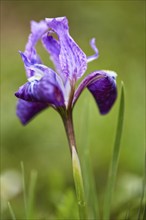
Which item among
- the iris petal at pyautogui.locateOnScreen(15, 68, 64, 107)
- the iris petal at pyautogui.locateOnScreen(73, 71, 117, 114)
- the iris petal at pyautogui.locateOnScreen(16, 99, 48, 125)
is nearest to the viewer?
the iris petal at pyautogui.locateOnScreen(15, 68, 64, 107)

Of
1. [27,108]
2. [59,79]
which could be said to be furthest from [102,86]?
[27,108]

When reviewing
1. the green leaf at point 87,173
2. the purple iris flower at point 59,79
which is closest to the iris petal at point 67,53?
the purple iris flower at point 59,79

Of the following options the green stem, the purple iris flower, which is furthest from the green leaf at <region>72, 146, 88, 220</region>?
the purple iris flower

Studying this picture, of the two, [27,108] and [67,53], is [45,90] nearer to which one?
[67,53]

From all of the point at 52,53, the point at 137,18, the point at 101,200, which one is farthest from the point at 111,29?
the point at 52,53

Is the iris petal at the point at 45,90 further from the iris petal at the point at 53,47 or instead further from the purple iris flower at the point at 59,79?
the iris petal at the point at 53,47

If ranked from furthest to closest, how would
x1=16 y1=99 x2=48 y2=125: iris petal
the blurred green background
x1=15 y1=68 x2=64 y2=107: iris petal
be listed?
the blurred green background → x1=16 y1=99 x2=48 y2=125: iris petal → x1=15 y1=68 x2=64 y2=107: iris petal

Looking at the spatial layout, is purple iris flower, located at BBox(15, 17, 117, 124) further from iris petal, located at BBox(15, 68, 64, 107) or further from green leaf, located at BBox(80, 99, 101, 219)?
green leaf, located at BBox(80, 99, 101, 219)

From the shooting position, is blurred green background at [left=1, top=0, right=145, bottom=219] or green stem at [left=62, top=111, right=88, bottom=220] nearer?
green stem at [left=62, top=111, right=88, bottom=220]

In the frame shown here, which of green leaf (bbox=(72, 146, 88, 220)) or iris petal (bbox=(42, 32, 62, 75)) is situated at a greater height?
iris petal (bbox=(42, 32, 62, 75))
